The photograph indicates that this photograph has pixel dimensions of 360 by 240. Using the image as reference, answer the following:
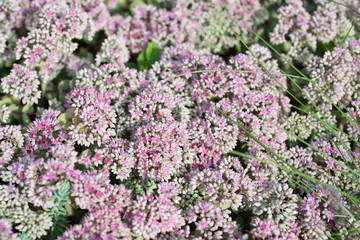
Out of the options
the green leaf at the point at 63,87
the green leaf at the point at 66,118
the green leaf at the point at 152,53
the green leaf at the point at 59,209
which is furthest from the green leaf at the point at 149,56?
the green leaf at the point at 59,209

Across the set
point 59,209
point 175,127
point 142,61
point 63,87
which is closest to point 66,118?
point 63,87

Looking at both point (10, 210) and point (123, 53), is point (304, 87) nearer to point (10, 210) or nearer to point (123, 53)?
point (123, 53)

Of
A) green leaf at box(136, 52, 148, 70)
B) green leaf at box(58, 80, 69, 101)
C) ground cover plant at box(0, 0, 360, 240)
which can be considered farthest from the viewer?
green leaf at box(136, 52, 148, 70)

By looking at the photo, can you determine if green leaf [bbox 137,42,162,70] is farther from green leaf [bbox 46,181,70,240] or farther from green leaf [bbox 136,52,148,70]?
green leaf [bbox 46,181,70,240]

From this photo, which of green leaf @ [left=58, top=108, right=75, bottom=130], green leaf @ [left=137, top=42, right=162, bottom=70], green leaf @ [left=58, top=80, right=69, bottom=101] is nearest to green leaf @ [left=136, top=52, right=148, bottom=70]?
green leaf @ [left=137, top=42, right=162, bottom=70]

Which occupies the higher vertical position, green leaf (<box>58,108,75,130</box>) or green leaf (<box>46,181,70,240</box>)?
green leaf (<box>58,108,75,130</box>)

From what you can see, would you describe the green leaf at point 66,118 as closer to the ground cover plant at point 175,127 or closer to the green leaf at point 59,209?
the ground cover plant at point 175,127

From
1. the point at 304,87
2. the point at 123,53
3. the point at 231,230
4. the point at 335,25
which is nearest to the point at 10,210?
the point at 231,230

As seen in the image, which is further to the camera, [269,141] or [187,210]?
[269,141]
